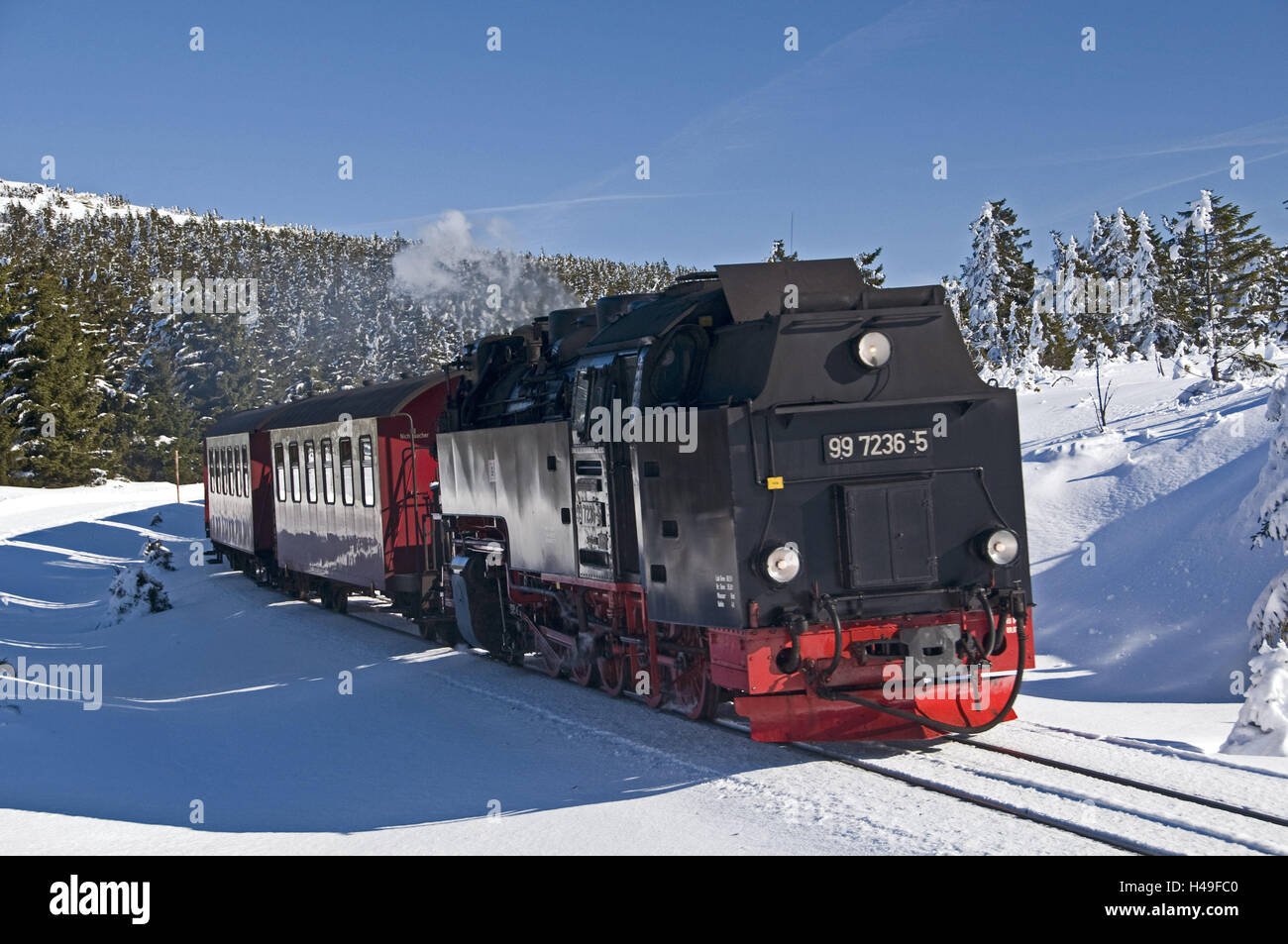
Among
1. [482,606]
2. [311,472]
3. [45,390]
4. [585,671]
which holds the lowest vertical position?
[585,671]

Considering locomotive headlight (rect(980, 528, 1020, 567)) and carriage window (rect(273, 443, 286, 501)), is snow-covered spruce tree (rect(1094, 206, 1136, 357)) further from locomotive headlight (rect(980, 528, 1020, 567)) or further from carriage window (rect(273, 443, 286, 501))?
locomotive headlight (rect(980, 528, 1020, 567))

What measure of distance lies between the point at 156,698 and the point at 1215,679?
39.5 ft

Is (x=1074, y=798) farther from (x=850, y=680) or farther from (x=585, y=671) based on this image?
(x=585, y=671)

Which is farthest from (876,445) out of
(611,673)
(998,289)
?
(998,289)

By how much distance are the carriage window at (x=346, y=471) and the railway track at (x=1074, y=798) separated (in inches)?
427

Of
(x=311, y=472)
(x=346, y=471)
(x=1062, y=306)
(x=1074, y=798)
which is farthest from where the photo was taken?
(x=1062, y=306)

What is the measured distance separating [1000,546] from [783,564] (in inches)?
64.3

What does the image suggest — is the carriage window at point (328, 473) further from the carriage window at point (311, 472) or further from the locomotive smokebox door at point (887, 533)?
the locomotive smokebox door at point (887, 533)

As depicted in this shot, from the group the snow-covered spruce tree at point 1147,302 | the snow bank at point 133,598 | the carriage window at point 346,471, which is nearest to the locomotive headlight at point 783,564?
the carriage window at point 346,471

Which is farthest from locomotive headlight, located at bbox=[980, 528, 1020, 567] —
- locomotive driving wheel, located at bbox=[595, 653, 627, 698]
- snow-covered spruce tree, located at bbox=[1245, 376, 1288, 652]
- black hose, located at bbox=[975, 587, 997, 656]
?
locomotive driving wheel, located at bbox=[595, 653, 627, 698]

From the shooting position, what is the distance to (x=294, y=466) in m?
21.4

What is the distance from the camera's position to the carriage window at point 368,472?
1659 cm

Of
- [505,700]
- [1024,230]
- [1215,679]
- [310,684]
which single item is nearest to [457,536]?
[310,684]
